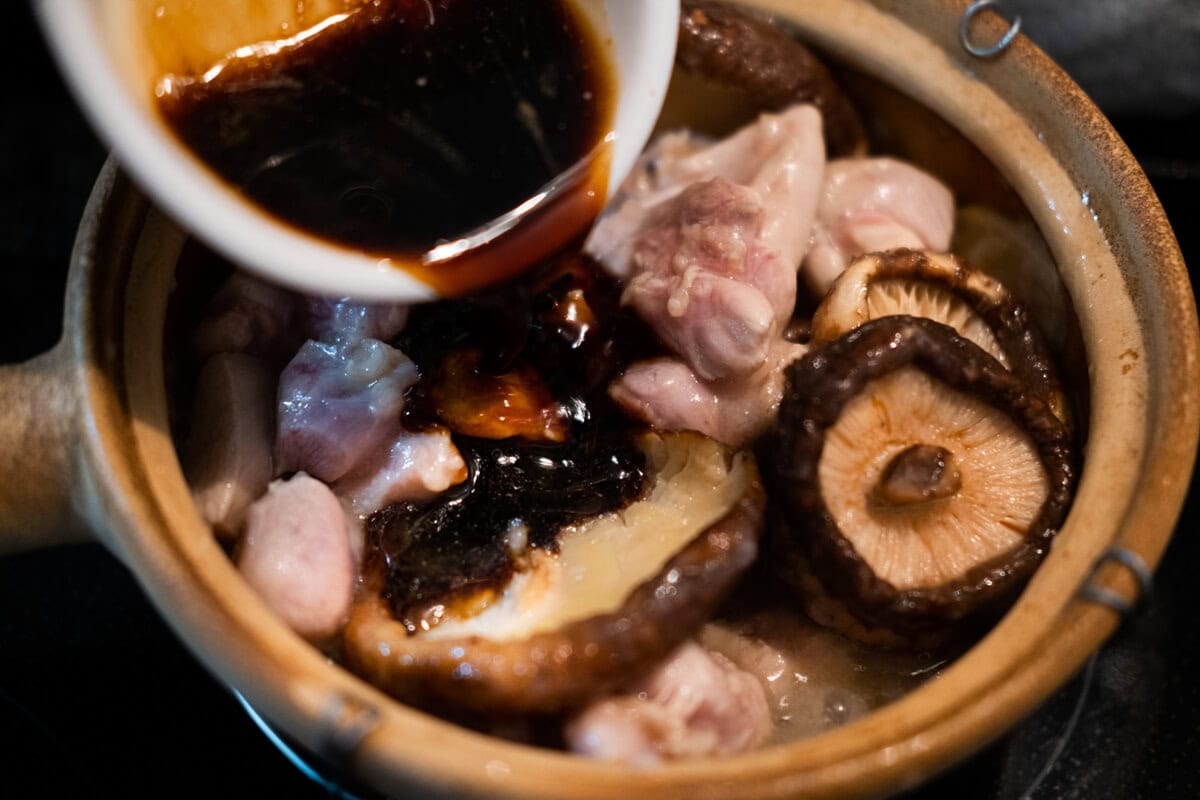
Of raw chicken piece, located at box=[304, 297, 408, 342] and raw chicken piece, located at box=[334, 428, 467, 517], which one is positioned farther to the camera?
raw chicken piece, located at box=[304, 297, 408, 342]

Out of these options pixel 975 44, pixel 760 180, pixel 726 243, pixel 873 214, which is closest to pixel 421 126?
pixel 726 243

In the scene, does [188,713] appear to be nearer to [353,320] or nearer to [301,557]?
[301,557]

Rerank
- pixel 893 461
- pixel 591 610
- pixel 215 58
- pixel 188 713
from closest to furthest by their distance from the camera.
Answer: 1. pixel 591 610
2. pixel 893 461
3. pixel 215 58
4. pixel 188 713

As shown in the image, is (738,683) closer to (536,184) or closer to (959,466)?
(959,466)

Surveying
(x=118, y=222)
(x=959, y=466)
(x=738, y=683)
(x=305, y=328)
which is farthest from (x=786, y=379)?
(x=118, y=222)

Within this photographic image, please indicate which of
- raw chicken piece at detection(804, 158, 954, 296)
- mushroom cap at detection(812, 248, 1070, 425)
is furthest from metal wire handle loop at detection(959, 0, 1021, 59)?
mushroom cap at detection(812, 248, 1070, 425)

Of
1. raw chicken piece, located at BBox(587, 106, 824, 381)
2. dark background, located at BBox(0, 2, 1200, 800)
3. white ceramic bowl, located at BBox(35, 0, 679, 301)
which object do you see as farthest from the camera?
dark background, located at BBox(0, 2, 1200, 800)

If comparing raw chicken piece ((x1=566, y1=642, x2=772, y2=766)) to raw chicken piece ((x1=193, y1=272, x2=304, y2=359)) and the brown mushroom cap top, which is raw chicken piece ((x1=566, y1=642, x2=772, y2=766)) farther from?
the brown mushroom cap top
